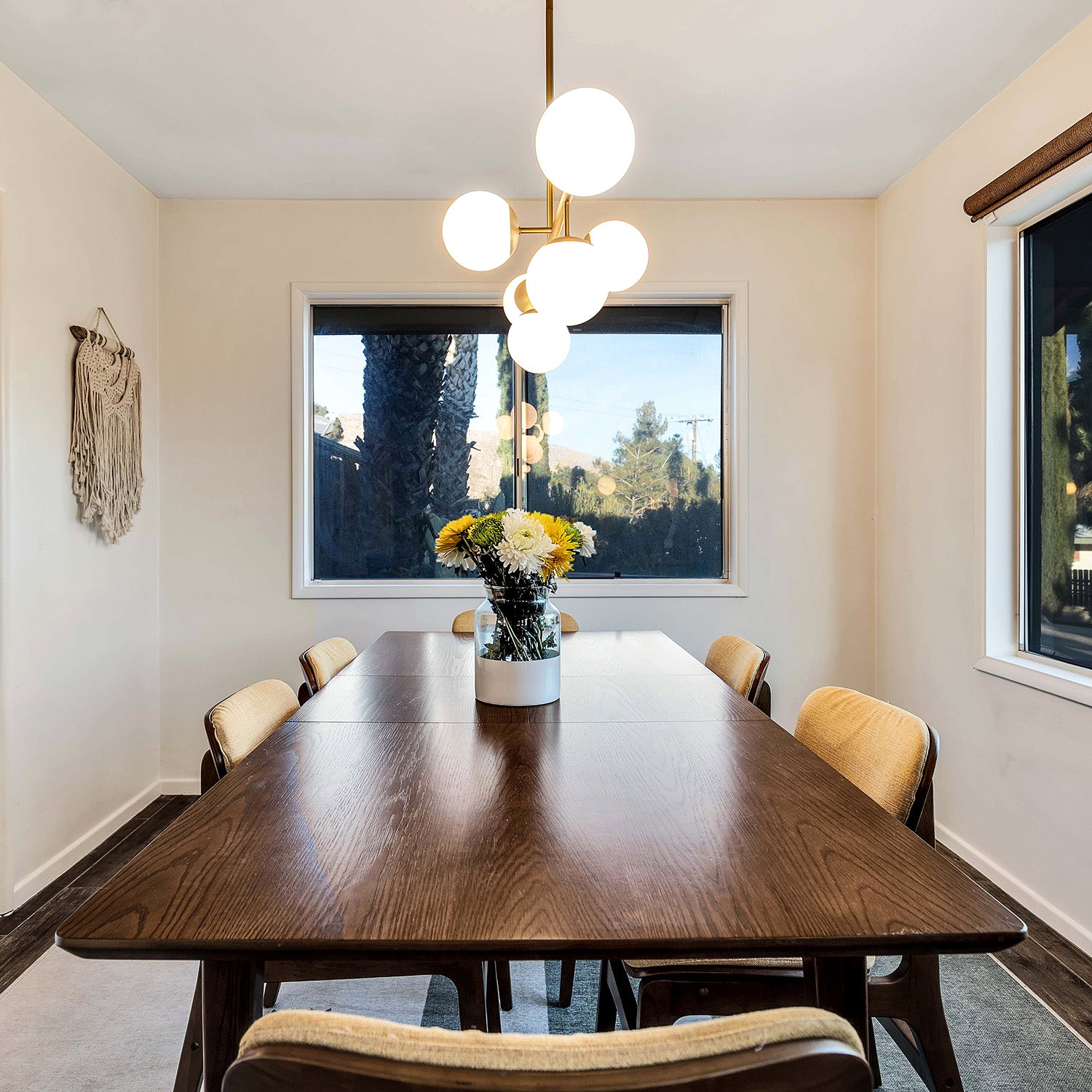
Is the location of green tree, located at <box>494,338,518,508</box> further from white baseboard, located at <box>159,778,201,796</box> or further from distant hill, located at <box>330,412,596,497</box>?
white baseboard, located at <box>159,778,201,796</box>

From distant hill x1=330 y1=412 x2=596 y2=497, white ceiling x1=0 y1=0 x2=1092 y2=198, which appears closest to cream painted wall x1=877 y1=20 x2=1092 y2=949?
white ceiling x1=0 y1=0 x2=1092 y2=198

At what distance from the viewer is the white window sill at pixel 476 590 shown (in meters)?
3.32

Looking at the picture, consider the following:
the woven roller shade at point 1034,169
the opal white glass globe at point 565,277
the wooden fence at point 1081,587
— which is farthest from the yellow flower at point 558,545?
the woven roller shade at point 1034,169

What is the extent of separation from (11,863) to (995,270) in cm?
368

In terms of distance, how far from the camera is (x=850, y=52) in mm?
2270

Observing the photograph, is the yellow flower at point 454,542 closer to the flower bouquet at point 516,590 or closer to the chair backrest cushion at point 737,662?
the flower bouquet at point 516,590

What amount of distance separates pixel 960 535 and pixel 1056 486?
38 cm

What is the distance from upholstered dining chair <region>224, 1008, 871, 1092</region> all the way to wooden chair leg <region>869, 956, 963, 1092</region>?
2.88 ft

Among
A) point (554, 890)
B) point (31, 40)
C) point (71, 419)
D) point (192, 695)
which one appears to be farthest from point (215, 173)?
point (554, 890)

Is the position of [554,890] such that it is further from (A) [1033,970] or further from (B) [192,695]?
(B) [192,695]

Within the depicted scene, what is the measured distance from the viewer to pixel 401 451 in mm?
3451

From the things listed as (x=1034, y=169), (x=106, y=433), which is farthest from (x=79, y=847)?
(x=1034, y=169)

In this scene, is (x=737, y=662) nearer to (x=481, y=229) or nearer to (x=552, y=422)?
(x=481, y=229)

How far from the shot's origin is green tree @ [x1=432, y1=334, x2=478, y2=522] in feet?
11.3
